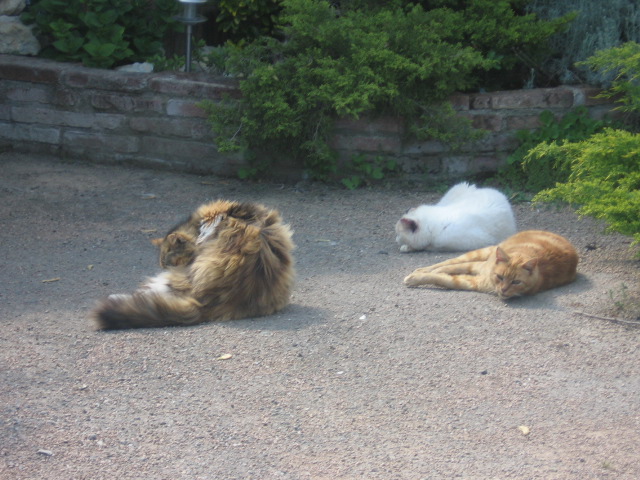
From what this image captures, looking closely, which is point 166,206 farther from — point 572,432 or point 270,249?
point 572,432

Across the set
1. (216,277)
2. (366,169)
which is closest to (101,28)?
(366,169)

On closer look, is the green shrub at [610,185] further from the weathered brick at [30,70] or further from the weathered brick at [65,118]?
the weathered brick at [30,70]

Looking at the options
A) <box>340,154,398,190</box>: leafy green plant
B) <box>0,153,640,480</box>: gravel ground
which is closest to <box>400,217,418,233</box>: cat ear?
<box>0,153,640,480</box>: gravel ground

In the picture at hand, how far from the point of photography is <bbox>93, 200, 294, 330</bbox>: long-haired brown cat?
183 inches

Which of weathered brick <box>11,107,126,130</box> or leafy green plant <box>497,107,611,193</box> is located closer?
leafy green plant <box>497,107,611,193</box>

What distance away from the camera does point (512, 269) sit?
17.0 feet

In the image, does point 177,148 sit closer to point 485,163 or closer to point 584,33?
point 485,163

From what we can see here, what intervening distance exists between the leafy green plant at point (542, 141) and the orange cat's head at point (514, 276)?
2469 mm

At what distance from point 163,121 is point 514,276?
14.1 ft

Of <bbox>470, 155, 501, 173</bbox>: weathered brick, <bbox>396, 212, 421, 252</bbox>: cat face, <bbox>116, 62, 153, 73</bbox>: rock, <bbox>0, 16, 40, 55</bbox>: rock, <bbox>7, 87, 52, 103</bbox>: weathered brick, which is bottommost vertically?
<bbox>396, 212, 421, 252</bbox>: cat face

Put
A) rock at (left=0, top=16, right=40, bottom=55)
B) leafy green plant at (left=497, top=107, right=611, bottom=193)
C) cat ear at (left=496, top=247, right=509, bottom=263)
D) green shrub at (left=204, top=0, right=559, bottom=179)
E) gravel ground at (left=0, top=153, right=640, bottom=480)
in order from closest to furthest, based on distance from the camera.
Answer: gravel ground at (left=0, top=153, right=640, bottom=480) → cat ear at (left=496, top=247, right=509, bottom=263) → green shrub at (left=204, top=0, right=559, bottom=179) → leafy green plant at (left=497, top=107, right=611, bottom=193) → rock at (left=0, top=16, right=40, bottom=55)

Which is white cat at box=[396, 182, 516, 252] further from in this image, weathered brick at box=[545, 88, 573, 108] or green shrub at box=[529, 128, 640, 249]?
weathered brick at box=[545, 88, 573, 108]

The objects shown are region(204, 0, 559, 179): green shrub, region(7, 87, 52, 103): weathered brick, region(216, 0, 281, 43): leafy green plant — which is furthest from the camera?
region(216, 0, 281, 43): leafy green plant

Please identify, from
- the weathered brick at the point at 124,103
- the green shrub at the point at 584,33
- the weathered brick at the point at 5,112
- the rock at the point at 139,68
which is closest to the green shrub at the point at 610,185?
the green shrub at the point at 584,33
